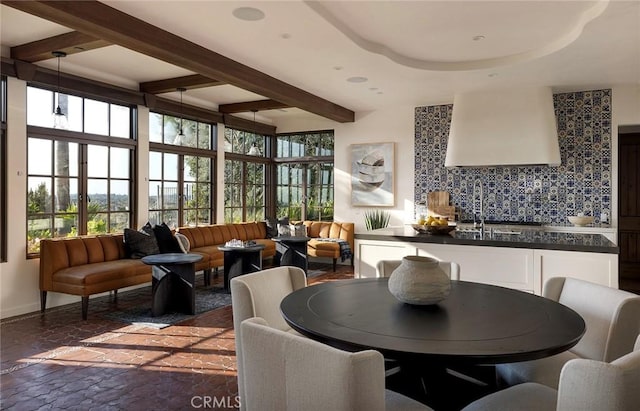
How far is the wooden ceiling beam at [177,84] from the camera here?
549cm

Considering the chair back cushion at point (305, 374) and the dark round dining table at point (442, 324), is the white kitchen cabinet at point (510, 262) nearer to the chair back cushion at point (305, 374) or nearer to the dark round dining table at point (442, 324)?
the dark round dining table at point (442, 324)

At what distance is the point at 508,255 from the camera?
321 cm

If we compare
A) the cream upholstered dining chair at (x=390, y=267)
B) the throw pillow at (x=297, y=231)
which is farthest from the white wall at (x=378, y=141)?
the cream upholstered dining chair at (x=390, y=267)

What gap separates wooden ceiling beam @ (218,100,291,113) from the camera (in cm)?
705

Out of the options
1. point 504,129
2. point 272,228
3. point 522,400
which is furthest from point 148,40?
point 272,228

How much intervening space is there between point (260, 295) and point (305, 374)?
1.01 metres

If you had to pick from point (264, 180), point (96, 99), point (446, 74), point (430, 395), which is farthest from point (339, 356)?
point (264, 180)

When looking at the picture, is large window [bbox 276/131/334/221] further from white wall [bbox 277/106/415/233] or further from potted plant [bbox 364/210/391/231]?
potted plant [bbox 364/210/391/231]

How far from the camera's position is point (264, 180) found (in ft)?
29.3

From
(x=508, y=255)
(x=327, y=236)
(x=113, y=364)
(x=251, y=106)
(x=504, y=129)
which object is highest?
(x=251, y=106)

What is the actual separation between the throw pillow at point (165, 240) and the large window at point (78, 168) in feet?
2.12

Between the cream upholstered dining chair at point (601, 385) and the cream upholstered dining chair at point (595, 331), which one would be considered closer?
the cream upholstered dining chair at point (601, 385)

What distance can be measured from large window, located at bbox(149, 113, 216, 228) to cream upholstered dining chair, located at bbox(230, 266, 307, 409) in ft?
14.7

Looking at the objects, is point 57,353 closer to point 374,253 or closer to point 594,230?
point 374,253
